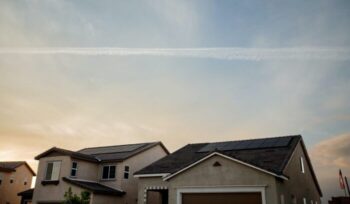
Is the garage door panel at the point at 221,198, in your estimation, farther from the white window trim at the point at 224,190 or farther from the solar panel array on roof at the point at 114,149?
the solar panel array on roof at the point at 114,149

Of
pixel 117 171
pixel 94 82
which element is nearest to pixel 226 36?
pixel 94 82

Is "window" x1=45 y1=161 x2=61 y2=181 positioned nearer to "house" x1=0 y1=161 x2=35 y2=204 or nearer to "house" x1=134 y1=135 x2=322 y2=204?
"house" x1=134 y1=135 x2=322 y2=204

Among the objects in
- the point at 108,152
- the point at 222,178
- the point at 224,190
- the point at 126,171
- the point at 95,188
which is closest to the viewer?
the point at 224,190

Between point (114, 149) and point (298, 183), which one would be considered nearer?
point (298, 183)

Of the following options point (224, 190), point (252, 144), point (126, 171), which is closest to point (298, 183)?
point (252, 144)

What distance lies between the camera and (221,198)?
19.2 meters

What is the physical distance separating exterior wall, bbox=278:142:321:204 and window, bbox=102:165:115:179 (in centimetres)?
1595

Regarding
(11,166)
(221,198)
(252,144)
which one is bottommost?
(221,198)

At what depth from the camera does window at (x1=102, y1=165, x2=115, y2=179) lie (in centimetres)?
2909

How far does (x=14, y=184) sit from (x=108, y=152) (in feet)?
51.2

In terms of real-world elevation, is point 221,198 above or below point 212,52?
below

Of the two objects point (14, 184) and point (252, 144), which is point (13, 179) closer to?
point (14, 184)

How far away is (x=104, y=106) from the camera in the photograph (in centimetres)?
2536

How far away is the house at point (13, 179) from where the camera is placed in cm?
3716
